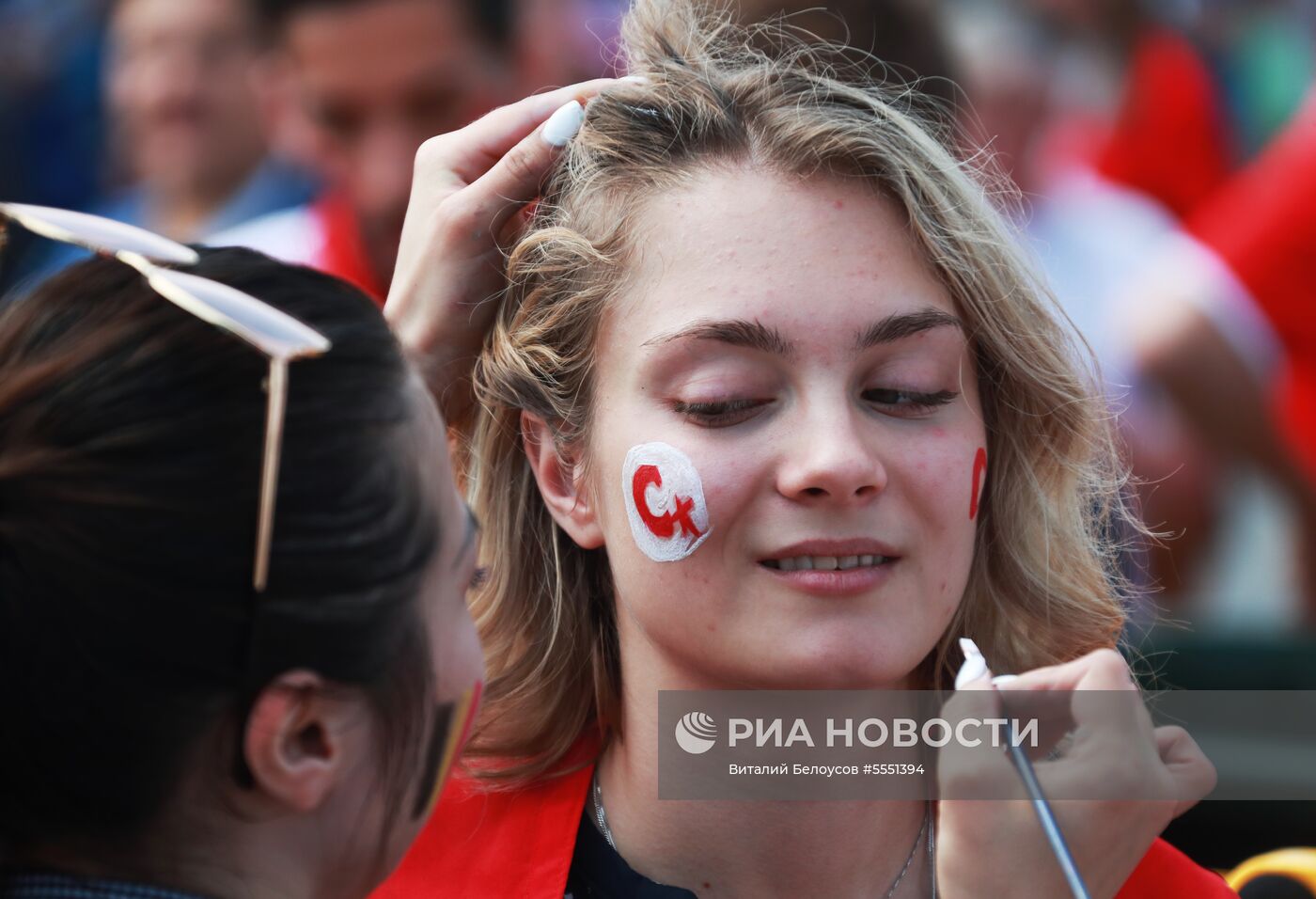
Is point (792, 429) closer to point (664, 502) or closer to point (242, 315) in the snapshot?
point (664, 502)

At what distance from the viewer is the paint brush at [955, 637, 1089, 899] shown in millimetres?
1483

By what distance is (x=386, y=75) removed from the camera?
3.61 metres

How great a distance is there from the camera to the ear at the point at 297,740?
1.32 metres

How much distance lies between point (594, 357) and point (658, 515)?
0.86 ft

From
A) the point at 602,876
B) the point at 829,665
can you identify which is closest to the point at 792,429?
the point at 829,665

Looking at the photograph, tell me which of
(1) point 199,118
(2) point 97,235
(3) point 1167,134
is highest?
(2) point 97,235

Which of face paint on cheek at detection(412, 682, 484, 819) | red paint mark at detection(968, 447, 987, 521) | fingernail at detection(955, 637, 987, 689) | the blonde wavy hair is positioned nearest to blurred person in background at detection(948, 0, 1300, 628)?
the blonde wavy hair

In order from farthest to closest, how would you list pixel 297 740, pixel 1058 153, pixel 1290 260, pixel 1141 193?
1. pixel 1058 153
2. pixel 1141 193
3. pixel 1290 260
4. pixel 297 740

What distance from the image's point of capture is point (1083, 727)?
1.68m

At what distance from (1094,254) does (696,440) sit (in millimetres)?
2914

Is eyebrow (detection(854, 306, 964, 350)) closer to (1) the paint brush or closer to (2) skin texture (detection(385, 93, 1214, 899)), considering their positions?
(2) skin texture (detection(385, 93, 1214, 899))

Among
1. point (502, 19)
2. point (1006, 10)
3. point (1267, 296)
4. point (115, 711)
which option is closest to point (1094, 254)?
point (1267, 296)

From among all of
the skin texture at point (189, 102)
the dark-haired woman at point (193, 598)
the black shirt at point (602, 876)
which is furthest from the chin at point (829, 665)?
the skin texture at point (189, 102)

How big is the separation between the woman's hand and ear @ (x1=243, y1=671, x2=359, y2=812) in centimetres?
65
